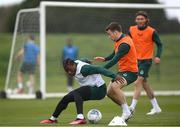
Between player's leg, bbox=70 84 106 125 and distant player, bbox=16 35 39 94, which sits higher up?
player's leg, bbox=70 84 106 125

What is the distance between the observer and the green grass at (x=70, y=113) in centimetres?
1541

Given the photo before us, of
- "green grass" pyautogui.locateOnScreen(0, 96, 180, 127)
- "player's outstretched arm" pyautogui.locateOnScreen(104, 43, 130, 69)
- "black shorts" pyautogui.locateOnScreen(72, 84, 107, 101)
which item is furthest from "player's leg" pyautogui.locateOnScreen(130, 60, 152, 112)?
"player's outstretched arm" pyautogui.locateOnScreen(104, 43, 130, 69)

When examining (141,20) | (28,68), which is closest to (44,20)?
(28,68)

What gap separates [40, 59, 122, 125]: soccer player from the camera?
14.7 m

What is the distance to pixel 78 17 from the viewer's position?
96.0ft

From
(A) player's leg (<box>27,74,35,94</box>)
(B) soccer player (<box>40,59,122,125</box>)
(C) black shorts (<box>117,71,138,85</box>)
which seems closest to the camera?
(B) soccer player (<box>40,59,122,125</box>)

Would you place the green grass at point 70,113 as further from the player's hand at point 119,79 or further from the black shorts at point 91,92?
the player's hand at point 119,79

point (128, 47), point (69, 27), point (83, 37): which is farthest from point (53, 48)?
point (128, 47)

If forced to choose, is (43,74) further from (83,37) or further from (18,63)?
(83,37)

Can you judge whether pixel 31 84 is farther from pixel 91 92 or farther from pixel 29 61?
pixel 91 92

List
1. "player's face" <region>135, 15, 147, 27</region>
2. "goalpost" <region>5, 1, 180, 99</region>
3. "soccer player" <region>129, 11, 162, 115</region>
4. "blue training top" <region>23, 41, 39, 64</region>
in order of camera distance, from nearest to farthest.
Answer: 1. "player's face" <region>135, 15, 147, 27</region>
2. "soccer player" <region>129, 11, 162, 115</region>
3. "goalpost" <region>5, 1, 180, 99</region>
4. "blue training top" <region>23, 41, 39, 64</region>

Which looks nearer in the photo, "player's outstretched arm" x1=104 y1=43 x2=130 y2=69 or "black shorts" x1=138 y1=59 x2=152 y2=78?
"player's outstretched arm" x1=104 y1=43 x2=130 y2=69

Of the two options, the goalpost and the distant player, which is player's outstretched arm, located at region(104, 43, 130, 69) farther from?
the distant player

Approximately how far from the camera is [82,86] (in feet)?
49.6
